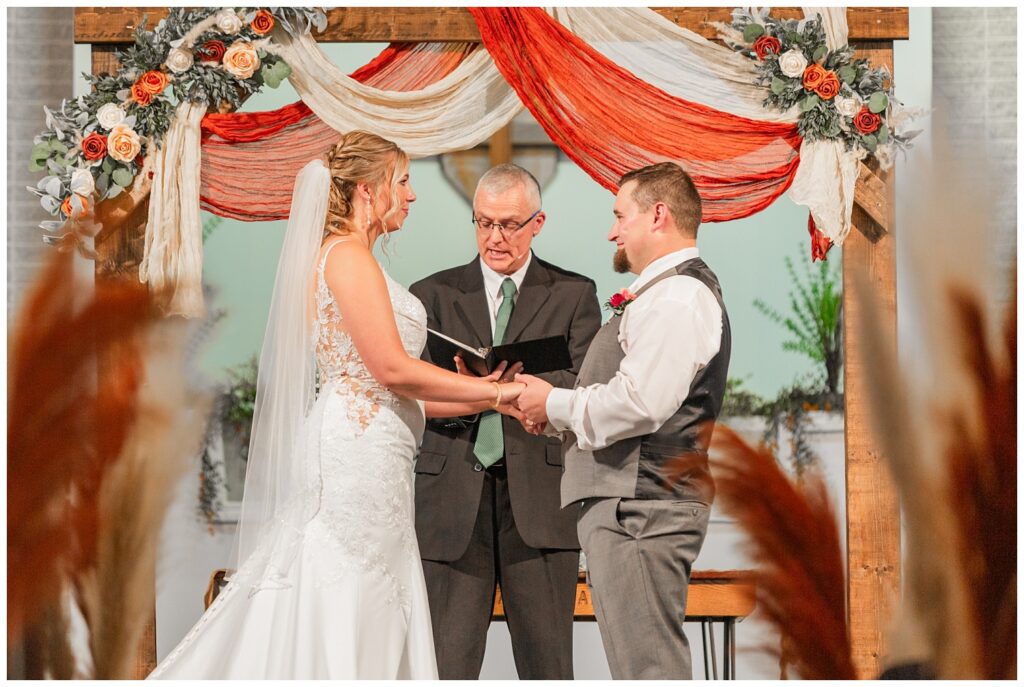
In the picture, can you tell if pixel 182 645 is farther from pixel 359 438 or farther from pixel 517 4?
pixel 517 4

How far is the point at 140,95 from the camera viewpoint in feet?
14.5

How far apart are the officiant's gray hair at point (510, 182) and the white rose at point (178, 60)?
3.91 ft

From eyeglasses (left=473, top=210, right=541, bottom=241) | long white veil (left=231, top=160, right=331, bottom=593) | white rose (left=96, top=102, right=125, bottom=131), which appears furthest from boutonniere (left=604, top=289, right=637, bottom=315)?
white rose (left=96, top=102, right=125, bottom=131)

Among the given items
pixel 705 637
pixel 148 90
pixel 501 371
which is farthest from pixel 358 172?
pixel 705 637

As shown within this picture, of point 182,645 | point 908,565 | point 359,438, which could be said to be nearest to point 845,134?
point 908,565

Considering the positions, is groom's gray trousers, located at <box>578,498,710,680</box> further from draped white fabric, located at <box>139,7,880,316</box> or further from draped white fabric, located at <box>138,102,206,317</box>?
draped white fabric, located at <box>138,102,206,317</box>

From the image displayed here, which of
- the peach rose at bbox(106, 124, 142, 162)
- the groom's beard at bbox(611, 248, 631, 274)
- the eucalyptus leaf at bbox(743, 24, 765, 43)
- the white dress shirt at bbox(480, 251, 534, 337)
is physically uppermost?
the eucalyptus leaf at bbox(743, 24, 765, 43)

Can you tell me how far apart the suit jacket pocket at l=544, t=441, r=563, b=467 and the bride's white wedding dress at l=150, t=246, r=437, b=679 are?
2.04 ft

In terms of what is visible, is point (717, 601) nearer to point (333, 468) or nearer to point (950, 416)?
point (950, 416)

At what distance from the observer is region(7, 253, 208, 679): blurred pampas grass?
4.40 metres

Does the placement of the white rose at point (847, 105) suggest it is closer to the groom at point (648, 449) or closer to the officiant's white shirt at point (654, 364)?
the groom at point (648, 449)

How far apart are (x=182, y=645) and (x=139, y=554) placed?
865 mm

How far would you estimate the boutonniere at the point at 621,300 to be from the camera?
4059mm

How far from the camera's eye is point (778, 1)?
4445 millimetres
